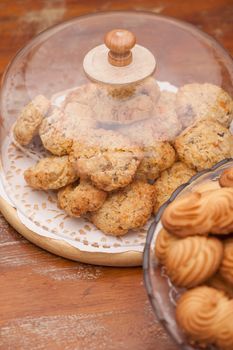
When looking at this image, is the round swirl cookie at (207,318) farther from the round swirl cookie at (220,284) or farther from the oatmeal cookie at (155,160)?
the oatmeal cookie at (155,160)

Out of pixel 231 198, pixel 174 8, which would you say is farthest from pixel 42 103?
pixel 174 8

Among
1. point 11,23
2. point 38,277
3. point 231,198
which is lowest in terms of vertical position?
point 38,277

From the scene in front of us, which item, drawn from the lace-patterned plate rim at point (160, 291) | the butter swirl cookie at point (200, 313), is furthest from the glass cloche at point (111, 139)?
the butter swirl cookie at point (200, 313)

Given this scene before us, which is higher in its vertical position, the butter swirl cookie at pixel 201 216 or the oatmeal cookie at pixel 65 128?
the butter swirl cookie at pixel 201 216

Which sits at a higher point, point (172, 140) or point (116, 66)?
point (116, 66)

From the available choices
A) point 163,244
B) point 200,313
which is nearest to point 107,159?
point 163,244

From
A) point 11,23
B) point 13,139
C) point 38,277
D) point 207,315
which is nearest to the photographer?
point 207,315

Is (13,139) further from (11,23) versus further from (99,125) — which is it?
(11,23)
